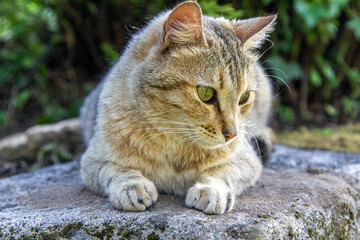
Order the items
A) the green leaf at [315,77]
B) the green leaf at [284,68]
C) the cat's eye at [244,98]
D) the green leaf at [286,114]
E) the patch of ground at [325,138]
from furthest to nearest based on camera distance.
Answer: the green leaf at [286,114] → the green leaf at [315,77] → the green leaf at [284,68] → the patch of ground at [325,138] → the cat's eye at [244,98]

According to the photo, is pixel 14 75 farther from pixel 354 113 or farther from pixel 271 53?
pixel 354 113

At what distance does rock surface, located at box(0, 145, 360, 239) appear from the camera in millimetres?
1969

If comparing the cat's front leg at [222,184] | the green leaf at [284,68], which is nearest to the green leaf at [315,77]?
the green leaf at [284,68]

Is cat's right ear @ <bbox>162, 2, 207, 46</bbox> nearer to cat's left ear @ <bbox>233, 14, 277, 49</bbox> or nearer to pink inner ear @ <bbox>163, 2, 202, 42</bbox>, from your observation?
pink inner ear @ <bbox>163, 2, 202, 42</bbox>

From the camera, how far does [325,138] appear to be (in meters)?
4.72

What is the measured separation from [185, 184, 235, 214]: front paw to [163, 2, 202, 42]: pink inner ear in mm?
1004

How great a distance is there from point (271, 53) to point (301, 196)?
3.26 metres

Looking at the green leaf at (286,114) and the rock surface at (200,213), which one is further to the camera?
the green leaf at (286,114)

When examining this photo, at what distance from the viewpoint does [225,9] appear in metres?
3.98

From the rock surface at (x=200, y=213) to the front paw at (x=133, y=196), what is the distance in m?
0.05

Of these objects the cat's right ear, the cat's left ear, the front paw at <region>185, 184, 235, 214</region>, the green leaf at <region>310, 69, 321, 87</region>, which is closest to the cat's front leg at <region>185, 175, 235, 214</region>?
the front paw at <region>185, 184, 235, 214</region>

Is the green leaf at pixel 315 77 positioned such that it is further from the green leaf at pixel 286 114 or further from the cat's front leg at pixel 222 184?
the cat's front leg at pixel 222 184

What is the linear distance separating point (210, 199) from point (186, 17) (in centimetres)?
113

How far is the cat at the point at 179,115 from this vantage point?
90.2 inches
